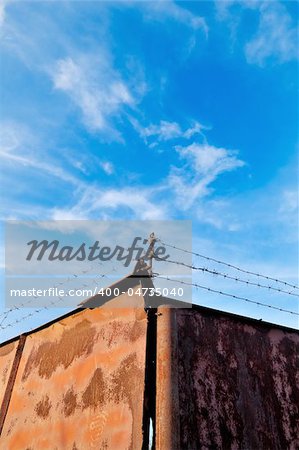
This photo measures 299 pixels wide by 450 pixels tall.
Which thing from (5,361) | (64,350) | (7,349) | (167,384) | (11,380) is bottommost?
(167,384)

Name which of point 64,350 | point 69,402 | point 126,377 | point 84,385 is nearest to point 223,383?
point 126,377

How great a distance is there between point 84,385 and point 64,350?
93 centimetres

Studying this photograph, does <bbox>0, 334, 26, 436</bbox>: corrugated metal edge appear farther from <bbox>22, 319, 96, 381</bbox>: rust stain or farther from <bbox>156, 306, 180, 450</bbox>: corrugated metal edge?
<bbox>156, 306, 180, 450</bbox>: corrugated metal edge

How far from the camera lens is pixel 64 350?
5758 millimetres

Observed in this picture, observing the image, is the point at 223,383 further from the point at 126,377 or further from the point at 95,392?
the point at 95,392

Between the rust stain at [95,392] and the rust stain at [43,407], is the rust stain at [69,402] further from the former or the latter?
the rust stain at [43,407]

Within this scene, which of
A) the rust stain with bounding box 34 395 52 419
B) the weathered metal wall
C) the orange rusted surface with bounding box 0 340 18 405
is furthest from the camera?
the orange rusted surface with bounding box 0 340 18 405

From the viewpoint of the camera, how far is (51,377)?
5680 mm

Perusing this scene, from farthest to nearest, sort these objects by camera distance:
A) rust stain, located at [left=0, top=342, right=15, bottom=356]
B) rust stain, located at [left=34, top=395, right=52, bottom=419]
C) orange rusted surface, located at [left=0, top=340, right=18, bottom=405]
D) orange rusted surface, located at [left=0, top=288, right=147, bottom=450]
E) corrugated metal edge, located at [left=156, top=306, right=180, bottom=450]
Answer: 1. rust stain, located at [left=0, top=342, right=15, bottom=356]
2. orange rusted surface, located at [left=0, top=340, right=18, bottom=405]
3. rust stain, located at [left=34, top=395, right=52, bottom=419]
4. orange rusted surface, located at [left=0, top=288, right=147, bottom=450]
5. corrugated metal edge, located at [left=156, top=306, right=180, bottom=450]

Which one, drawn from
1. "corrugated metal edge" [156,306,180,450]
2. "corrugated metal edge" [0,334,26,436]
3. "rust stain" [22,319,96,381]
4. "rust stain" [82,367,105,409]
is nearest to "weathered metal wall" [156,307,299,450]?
"corrugated metal edge" [156,306,180,450]

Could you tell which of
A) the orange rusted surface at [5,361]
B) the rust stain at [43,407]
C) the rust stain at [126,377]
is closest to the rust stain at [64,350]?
the rust stain at [43,407]

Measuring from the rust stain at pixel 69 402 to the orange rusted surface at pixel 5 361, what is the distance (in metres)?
2.17

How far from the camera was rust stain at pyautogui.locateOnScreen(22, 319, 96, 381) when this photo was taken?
543cm

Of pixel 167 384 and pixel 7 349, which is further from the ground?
pixel 7 349
